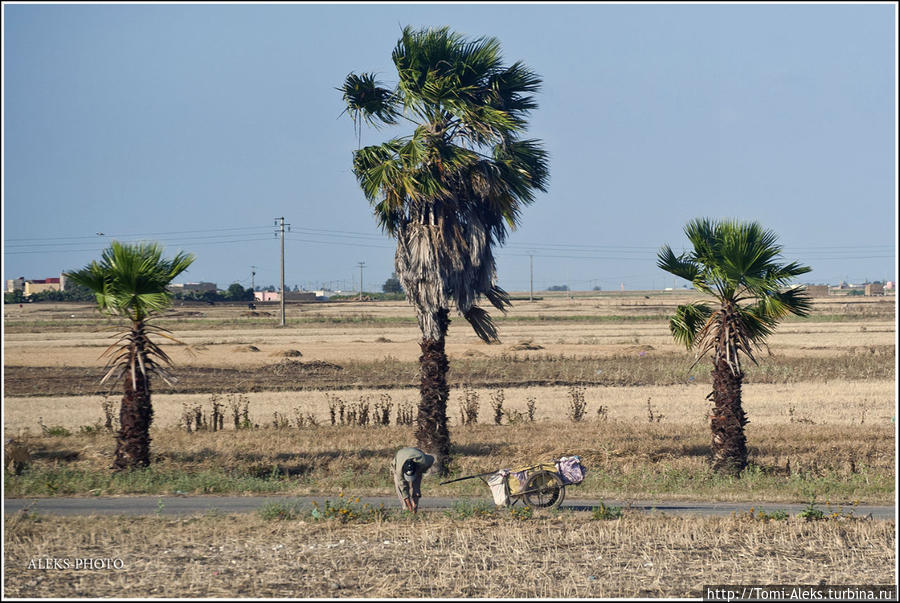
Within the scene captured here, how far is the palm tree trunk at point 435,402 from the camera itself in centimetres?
1875

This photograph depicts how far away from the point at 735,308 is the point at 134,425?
12887 millimetres

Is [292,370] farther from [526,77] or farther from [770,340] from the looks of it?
[770,340]

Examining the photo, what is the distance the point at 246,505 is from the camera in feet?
51.5

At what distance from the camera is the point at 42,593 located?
33.3 ft

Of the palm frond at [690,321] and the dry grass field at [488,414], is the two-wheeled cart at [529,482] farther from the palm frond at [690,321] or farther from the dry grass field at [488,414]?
the palm frond at [690,321]

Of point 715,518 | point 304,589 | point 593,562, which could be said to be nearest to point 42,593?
point 304,589

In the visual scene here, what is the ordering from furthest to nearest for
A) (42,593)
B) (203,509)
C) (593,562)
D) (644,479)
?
(644,479) < (203,509) < (593,562) < (42,593)

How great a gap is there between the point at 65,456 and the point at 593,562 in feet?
44.3

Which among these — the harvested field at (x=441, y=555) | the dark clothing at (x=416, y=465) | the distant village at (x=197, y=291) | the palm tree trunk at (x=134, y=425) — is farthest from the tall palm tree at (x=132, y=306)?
the distant village at (x=197, y=291)

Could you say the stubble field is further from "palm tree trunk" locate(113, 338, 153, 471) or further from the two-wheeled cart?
the two-wheeled cart

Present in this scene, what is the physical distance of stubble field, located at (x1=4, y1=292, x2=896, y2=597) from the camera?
10938 mm

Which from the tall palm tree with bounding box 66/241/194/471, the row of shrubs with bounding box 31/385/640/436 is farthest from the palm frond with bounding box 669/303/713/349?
the tall palm tree with bounding box 66/241/194/471

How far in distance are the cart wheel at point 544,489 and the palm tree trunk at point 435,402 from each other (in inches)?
154

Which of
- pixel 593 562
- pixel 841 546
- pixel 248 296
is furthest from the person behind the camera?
pixel 248 296
